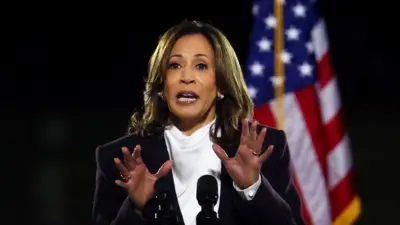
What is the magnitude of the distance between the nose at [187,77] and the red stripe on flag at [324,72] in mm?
1125

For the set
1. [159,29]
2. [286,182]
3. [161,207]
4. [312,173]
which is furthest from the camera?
[159,29]

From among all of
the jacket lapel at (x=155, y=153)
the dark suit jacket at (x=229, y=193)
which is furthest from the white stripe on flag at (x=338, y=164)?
the jacket lapel at (x=155, y=153)

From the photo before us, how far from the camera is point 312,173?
237cm

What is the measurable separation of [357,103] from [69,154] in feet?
5.90

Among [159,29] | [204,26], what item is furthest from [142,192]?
[159,29]

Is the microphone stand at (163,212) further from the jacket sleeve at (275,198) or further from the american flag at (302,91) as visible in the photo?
the american flag at (302,91)

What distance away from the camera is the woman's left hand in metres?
1.27

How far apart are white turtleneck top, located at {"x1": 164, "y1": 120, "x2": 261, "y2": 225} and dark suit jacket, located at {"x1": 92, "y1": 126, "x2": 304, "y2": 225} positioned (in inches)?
0.6

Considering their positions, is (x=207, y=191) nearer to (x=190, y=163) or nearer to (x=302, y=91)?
(x=190, y=163)

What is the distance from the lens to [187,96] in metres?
1.41

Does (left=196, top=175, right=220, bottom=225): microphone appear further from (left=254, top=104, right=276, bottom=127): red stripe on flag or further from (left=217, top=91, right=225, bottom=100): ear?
(left=254, top=104, right=276, bottom=127): red stripe on flag

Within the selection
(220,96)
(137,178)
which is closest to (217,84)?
(220,96)

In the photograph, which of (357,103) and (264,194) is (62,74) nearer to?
(357,103)

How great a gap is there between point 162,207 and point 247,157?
0.16 meters
